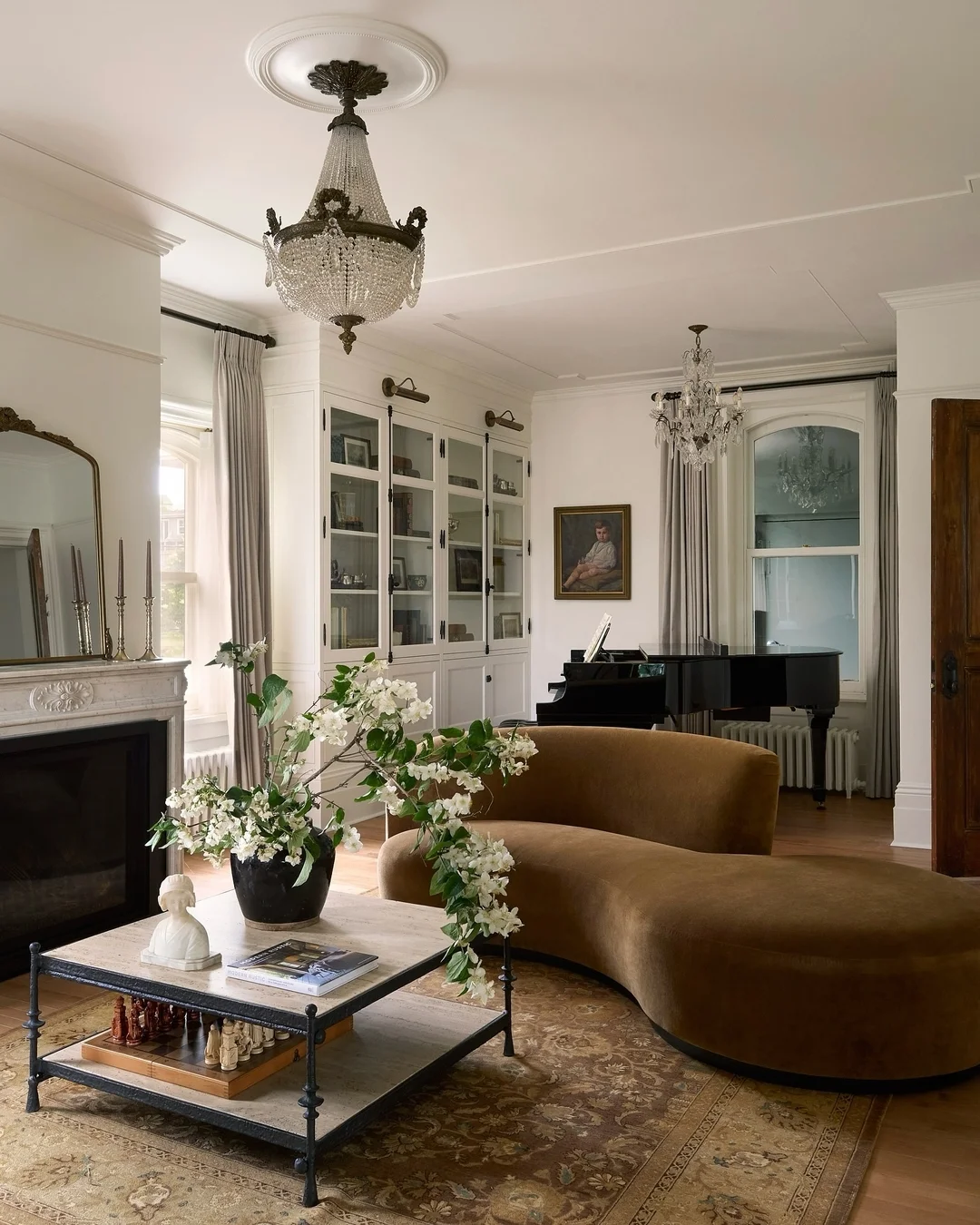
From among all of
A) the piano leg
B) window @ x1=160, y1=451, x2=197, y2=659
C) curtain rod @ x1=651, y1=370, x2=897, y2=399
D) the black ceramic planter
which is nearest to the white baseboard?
the piano leg

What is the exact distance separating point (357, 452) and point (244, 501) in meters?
0.83

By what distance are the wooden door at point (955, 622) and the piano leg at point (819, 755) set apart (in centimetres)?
164

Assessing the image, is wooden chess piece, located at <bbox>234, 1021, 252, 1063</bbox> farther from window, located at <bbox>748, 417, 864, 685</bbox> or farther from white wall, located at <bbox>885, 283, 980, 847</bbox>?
window, located at <bbox>748, 417, 864, 685</bbox>

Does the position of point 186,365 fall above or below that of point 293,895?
above

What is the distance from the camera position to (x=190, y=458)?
18.9 feet

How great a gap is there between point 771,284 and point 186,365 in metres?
3.06

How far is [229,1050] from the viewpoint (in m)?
2.49

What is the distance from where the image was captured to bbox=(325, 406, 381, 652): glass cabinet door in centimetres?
593

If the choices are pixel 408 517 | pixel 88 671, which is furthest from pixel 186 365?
pixel 88 671

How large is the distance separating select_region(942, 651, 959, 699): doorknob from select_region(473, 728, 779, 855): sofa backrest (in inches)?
54.6

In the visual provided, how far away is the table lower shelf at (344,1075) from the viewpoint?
2.34 m

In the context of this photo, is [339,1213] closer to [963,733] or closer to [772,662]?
[963,733]

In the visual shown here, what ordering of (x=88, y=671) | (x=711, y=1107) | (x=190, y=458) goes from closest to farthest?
(x=711, y=1107)
(x=88, y=671)
(x=190, y=458)

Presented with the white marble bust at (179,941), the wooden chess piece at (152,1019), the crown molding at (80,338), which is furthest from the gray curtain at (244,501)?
the white marble bust at (179,941)
